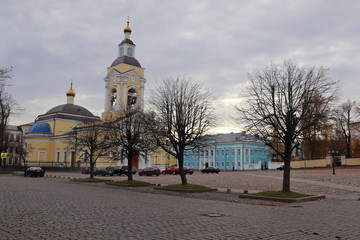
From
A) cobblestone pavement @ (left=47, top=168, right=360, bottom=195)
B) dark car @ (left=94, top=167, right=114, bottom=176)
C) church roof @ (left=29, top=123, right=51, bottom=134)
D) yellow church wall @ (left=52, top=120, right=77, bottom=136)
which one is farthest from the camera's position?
yellow church wall @ (left=52, top=120, right=77, bottom=136)

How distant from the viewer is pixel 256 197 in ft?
57.3

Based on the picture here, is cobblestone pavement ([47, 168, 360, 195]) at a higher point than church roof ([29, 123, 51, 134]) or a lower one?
lower

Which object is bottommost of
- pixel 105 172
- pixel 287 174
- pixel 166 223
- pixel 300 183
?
pixel 105 172

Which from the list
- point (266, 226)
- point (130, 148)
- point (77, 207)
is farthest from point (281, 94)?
point (130, 148)

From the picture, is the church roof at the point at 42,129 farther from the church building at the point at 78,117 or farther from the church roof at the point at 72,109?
the church roof at the point at 72,109

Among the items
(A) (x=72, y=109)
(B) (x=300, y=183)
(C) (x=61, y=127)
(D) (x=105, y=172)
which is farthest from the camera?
(A) (x=72, y=109)

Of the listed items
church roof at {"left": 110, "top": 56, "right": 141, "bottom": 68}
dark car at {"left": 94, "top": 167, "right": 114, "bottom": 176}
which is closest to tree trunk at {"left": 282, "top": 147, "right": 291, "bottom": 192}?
dark car at {"left": 94, "top": 167, "right": 114, "bottom": 176}

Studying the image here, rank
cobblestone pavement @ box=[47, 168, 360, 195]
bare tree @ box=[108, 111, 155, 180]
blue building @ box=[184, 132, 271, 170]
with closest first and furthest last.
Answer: cobblestone pavement @ box=[47, 168, 360, 195]
bare tree @ box=[108, 111, 155, 180]
blue building @ box=[184, 132, 271, 170]

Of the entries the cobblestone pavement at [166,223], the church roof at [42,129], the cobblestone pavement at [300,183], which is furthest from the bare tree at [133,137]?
the church roof at [42,129]

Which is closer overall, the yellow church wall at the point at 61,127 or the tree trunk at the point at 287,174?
the tree trunk at the point at 287,174

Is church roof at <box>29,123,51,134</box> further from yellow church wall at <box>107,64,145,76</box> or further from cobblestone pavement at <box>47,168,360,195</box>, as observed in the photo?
cobblestone pavement at <box>47,168,360,195</box>

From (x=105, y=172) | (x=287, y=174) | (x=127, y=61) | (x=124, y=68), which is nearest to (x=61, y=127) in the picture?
(x=124, y=68)

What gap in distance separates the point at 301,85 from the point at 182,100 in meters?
8.58

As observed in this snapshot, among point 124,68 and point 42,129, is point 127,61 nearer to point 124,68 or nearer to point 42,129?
point 124,68
